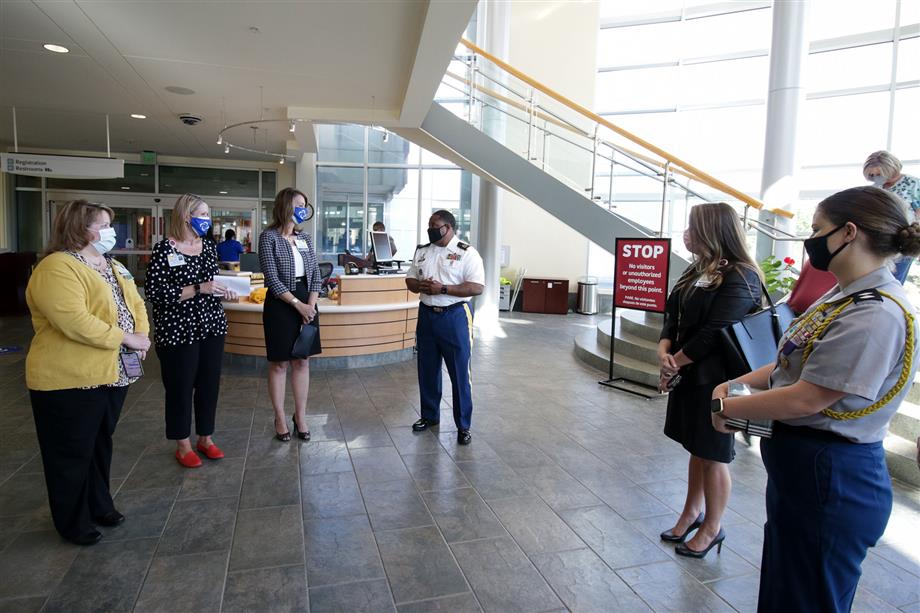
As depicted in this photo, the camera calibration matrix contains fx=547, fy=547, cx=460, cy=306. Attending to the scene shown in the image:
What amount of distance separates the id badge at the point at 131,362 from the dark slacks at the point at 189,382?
1.73ft

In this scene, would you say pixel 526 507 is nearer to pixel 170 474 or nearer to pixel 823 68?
pixel 170 474

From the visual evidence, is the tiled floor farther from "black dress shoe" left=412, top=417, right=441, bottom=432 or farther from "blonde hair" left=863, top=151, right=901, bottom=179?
"blonde hair" left=863, top=151, right=901, bottom=179

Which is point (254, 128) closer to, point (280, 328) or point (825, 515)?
point (280, 328)

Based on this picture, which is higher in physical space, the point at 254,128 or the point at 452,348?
the point at 254,128

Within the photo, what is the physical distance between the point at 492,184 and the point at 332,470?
7.02 metres

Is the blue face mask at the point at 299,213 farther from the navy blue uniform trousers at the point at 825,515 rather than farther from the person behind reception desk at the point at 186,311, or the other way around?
the navy blue uniform trousers at the point at 825,515

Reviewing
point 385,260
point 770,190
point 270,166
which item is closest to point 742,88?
point 770,190

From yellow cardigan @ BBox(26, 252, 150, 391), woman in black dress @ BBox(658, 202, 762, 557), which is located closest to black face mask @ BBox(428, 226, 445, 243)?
woman in black dress @ BBox(658, 202, 762, 557)

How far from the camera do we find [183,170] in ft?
41.4

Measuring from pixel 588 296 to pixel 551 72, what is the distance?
5050mm

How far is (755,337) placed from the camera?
6.98ft

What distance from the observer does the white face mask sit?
2430 mm

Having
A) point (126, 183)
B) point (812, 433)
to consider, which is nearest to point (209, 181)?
point (126, 183)

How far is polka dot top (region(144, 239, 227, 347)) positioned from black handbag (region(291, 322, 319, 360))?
0.61m
